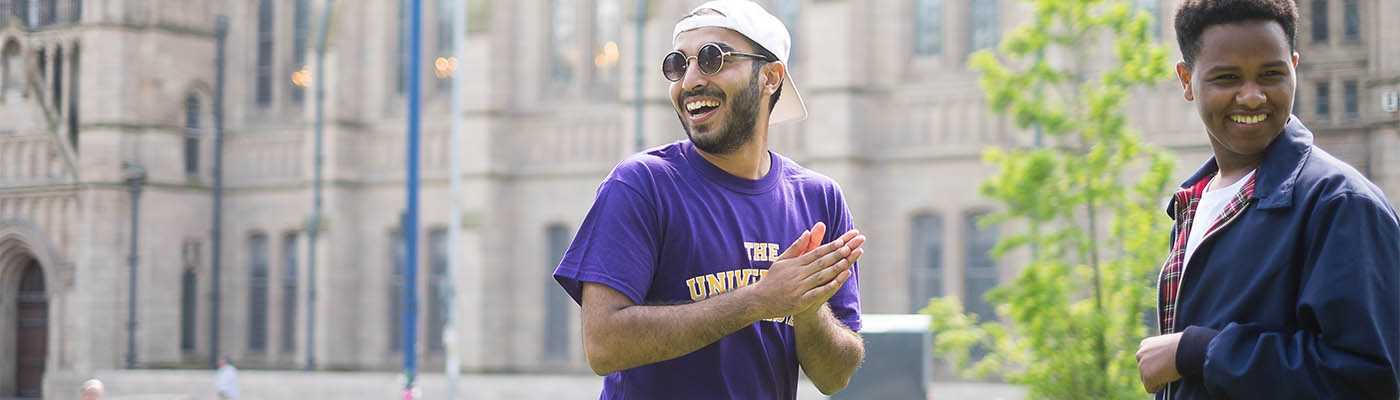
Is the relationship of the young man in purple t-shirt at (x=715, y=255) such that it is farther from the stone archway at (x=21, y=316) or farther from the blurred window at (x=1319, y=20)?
the stone archway at (x=21, y=316)

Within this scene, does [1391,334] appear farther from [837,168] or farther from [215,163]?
[215,163]

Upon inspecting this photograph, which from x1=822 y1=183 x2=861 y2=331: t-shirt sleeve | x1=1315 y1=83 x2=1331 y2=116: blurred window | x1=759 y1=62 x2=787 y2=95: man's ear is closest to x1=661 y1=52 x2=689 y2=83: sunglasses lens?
x1=759 y1=62 x2=787 y2=95: man's ear

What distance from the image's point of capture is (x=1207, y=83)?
285cm

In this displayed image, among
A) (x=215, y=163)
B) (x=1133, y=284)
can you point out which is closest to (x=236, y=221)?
(x=215, y=163)

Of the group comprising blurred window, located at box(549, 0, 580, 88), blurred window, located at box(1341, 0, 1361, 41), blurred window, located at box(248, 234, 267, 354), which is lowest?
blurred window, located at box(248, 234, 267, 354)

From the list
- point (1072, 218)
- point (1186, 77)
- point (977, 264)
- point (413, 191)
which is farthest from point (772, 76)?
point (977, 264)

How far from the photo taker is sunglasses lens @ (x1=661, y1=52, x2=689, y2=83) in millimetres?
3066

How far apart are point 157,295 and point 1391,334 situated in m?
32.0

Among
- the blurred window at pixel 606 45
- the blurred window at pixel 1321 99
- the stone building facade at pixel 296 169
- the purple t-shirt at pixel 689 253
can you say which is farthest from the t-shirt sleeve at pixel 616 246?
the blurred window at pixel 606 45

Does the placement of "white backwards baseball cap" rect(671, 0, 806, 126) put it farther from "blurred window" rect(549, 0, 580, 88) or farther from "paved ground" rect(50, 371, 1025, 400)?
"blurred window" rect(549, 0, 580, 88)

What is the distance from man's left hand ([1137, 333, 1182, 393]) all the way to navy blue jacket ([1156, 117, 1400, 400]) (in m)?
0.02

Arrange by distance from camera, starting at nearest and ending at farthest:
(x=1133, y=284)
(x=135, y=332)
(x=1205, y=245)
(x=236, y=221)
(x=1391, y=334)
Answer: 1. (x=1391, y=334)
2. (x=1205, y=245)
3. (x=1133, y=284)
4. (x=135, y=332)
5. (x=236, y=221)

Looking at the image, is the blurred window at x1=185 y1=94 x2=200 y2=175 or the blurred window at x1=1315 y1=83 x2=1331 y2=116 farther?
the blurred window at x1=185 y1=94 x2=200 y2=175

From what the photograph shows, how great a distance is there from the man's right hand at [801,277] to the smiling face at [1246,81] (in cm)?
70
